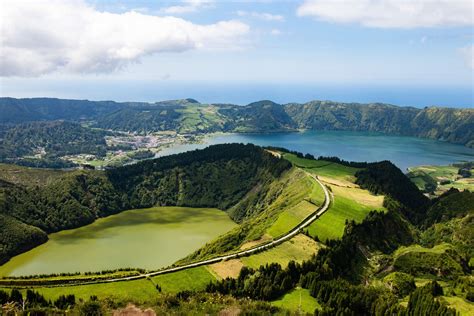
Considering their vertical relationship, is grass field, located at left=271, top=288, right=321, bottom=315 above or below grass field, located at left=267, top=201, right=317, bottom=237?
below

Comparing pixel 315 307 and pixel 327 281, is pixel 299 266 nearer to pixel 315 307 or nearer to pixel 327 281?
pixel 327 281

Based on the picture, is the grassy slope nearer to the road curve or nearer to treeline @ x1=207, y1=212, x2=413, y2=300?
the road curve

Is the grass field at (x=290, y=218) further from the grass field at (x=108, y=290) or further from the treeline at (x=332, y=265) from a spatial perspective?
the grass field at (x=108, y=290)

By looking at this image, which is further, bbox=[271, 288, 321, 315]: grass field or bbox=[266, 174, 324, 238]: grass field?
bbox=[266, 174, 324, 238]: grass field

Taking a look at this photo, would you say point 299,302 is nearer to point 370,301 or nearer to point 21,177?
point 370,301

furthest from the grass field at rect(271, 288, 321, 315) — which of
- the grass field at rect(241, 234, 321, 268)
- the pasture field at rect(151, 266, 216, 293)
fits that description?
the pasture field at rect(151, 266, 216, 293)

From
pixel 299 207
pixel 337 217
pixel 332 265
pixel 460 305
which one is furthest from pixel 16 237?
pixel 460 305
